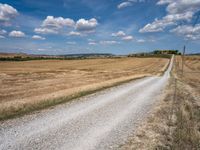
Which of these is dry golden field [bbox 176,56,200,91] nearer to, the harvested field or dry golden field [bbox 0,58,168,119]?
dry golden field [bbox 0,58,168,119]

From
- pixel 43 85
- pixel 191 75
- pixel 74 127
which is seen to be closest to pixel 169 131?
pixel 74 127

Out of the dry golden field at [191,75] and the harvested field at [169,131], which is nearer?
the harvested field at [169,131]

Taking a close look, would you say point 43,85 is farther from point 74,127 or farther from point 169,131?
point 169,131

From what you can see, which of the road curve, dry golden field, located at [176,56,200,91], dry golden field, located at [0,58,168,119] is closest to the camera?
the road curve

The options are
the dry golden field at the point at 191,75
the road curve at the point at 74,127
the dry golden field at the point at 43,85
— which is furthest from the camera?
the dry golden field at the point at 191,75

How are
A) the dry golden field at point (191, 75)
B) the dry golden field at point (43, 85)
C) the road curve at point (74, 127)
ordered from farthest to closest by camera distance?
1. the dry golden field at point (191, 75)
2. the dry golden field at point (43, 85)
3. the road curve at point (74, 127)

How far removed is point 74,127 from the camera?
374 inches

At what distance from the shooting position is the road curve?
25.1 feet

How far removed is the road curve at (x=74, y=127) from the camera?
7656mm

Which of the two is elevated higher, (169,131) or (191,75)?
(169,131)

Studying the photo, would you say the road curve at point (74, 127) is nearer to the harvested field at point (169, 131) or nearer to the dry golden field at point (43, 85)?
the harvested field at point (169, 131)

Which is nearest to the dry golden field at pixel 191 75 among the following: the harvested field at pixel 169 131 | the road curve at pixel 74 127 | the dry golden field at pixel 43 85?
the dry golden field at pixel 43 85

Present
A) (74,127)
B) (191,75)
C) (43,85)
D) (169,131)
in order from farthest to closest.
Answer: (191,75) → (43,85) → (74,127) → (169,131)

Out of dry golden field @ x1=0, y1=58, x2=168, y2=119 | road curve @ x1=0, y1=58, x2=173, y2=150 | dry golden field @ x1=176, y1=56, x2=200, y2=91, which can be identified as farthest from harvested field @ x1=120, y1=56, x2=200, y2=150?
dry golden field @ x1=176, y1=56, x2=200, y2=91
